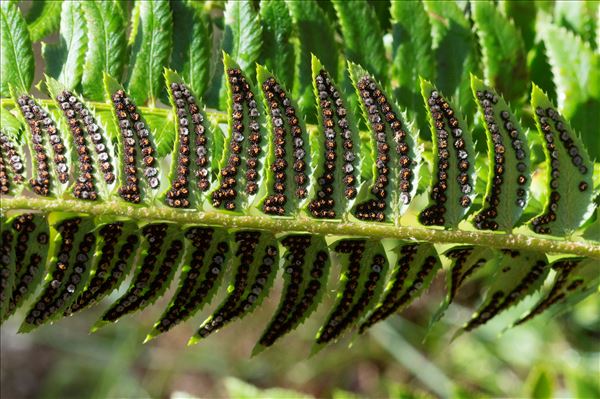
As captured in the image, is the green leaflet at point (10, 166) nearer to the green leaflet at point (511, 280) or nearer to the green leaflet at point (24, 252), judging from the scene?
the green leaflet at point (24, 252)

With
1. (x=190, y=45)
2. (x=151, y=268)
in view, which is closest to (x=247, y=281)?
(x=151, y=268)

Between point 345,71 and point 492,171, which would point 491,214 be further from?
A: point 345,71

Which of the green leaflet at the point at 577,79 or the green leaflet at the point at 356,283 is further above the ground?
the green leaflet at the point at 577,79

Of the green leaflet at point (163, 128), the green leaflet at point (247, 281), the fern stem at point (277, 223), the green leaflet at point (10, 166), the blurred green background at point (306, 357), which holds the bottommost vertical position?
the blurred green background at point (306, 357)

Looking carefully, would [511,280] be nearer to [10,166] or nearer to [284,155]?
[284,155]

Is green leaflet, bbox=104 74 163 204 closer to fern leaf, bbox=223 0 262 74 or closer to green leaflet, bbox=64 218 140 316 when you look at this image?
green leaflet, bbox=64 218 140 316

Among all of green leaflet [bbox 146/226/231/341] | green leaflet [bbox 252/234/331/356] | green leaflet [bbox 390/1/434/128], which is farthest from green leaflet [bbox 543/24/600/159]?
green leaflet [bbox 146/226/231/341]

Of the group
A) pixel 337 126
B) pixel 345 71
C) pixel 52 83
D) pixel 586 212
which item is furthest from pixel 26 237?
pixel 586 212

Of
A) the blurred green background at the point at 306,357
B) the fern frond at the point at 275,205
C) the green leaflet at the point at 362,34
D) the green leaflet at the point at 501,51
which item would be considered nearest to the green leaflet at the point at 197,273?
the fern frond at the point at 275,205
